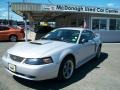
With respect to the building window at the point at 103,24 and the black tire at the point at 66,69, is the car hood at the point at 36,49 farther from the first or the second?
the building window at the point at 103,24

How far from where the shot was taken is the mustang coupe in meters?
5.51

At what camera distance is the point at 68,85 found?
6102 mm

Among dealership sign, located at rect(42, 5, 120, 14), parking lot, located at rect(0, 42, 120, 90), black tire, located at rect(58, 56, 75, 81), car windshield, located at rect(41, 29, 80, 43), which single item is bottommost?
parking lot, located at rect(0, 42, 120, 90)

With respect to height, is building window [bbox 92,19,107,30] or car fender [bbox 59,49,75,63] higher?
building window [bbox 92,19,107,30]

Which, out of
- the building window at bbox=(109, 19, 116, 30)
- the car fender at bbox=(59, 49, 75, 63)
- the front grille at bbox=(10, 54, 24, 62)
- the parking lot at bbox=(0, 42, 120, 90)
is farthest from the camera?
the building window at bbox=(109, 19, 116, 30)

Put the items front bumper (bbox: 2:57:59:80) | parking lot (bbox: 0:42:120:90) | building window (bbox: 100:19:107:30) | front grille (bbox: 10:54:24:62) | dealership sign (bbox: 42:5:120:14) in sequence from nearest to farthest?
front bumper (bbox: 2:57:59:80)
front grille (bbox: 10:54:24:62)
parking lot (bbox: 0:42:120:90)
dealership sign (bbox: 42:5:120:14)
building window (bbox: 100:19:107:30)

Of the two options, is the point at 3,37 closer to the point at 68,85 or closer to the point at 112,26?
the point at 112,26

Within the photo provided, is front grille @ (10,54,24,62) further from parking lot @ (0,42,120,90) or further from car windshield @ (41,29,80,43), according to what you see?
car windshield @ (41,29,80,43)

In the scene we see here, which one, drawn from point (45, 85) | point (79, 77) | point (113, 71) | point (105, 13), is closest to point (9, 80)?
point (45, 85)

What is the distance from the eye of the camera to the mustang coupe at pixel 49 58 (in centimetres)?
551

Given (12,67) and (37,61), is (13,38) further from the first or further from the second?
(37,61)

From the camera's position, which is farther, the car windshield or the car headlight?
the car windshield

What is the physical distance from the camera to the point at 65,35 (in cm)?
758

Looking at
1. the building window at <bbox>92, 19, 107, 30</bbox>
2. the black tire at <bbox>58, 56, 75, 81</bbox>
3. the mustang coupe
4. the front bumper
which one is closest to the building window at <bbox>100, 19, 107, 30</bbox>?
the building window at <bbox>92, 19, 107, 30</bbox>
